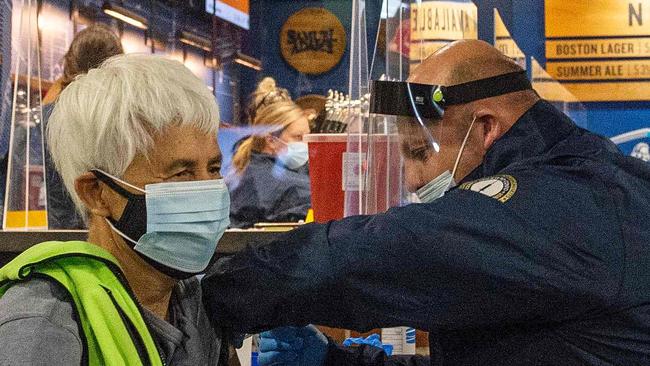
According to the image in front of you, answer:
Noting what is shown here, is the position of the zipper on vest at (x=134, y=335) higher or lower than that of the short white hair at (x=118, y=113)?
lower

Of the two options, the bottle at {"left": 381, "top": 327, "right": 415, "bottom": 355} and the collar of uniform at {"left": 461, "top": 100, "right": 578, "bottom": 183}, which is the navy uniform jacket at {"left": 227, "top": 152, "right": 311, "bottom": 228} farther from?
the collar of uniform at {"left": 461, "top": 100, "right": 578, "bottom": 183}

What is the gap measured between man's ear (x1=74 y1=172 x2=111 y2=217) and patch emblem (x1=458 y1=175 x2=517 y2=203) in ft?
1.99

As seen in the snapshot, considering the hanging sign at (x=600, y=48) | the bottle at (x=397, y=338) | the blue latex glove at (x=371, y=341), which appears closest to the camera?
the blue latex glove at (x=371, y=341)

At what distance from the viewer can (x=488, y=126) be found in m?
1.74

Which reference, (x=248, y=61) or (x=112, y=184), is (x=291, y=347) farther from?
(x=248, y=61)

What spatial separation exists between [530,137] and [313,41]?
19.5 feet

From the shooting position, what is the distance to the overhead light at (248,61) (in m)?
7.19

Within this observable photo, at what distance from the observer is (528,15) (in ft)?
10.9

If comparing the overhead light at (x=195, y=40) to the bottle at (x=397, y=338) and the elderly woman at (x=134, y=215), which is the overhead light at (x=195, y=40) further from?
the elderly woman at (x=134, y=215)

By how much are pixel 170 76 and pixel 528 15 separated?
224 centimetres

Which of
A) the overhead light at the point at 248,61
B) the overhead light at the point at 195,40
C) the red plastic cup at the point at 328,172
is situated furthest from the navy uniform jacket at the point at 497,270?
the overhead light at the point at 248,61

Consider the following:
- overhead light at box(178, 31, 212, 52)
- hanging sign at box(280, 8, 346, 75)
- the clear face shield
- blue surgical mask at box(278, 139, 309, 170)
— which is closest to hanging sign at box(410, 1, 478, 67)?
the clear face shield

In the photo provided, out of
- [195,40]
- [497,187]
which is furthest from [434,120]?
[195,40]

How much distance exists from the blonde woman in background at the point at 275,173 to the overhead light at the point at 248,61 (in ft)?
7.66
